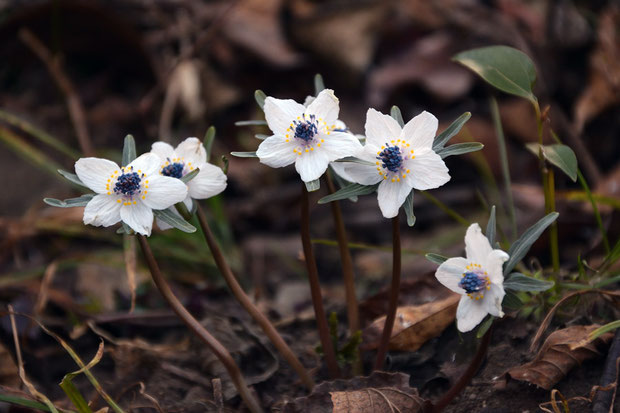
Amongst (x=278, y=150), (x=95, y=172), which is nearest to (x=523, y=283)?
(x=278, y=150)

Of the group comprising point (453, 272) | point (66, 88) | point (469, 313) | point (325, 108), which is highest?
point (66, 88)

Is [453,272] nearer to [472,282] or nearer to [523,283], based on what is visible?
[472,282]

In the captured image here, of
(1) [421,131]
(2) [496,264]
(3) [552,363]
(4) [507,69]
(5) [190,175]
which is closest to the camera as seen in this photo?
(2) [496,264]

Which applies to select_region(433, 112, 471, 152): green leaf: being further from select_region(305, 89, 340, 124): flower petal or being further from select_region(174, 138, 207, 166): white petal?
select_region(174, 138, 207, 166): white petal

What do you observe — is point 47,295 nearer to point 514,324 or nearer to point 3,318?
point 3,318

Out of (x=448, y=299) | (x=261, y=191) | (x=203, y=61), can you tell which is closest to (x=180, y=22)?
(x=203, y=61)

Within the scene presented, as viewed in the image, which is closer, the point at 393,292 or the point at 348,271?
the point at 393,292

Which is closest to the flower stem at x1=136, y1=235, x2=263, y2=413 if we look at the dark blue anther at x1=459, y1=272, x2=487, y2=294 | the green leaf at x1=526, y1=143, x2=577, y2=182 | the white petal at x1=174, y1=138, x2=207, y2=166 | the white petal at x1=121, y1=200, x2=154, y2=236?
the white petal at x1=121, y1=200, x2=154, y2=236

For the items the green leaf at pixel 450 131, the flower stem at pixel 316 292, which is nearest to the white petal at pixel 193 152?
the flower stem at pixel 316 292
